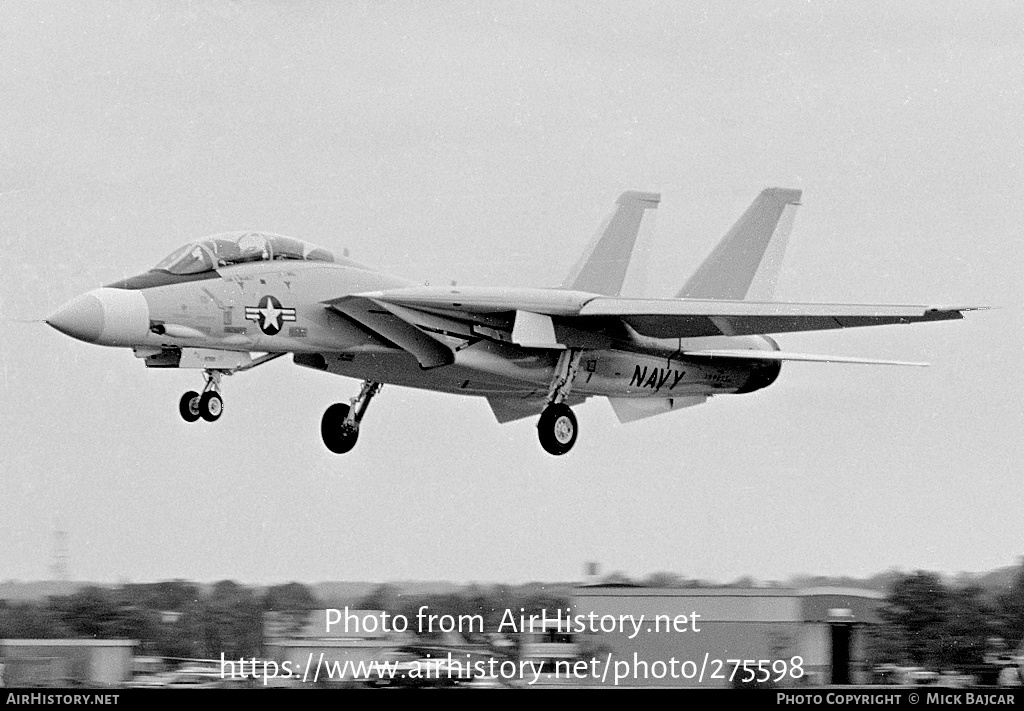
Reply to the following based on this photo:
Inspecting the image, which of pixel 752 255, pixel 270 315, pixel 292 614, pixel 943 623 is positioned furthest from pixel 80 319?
pixel 943 623

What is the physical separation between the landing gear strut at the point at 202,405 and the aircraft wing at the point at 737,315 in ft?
15.1

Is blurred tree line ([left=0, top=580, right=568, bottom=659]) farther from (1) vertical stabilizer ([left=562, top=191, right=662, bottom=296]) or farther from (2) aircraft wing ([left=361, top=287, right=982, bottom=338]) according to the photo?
(1) vertical stabilizer ([left=562, top=191, right=662, bottom=296])

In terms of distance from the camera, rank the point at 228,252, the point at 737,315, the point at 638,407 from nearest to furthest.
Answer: the point at 228,252 < the point at 737,315 < the point at 638,407

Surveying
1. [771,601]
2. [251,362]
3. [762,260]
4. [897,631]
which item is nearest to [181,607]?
[251,362]

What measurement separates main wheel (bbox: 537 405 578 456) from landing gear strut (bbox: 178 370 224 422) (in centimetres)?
436

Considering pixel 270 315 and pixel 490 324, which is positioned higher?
pixel 490 324

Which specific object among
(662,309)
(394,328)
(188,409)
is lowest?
(188,409)

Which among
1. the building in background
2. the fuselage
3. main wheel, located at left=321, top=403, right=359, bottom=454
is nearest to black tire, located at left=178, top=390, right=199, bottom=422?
the fuselage

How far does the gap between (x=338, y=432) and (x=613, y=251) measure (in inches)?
198

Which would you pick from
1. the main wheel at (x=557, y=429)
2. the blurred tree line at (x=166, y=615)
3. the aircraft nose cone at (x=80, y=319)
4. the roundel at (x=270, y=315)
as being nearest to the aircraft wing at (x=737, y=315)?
the main wheel at (x=557, y=429)

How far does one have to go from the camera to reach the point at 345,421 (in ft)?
70.0

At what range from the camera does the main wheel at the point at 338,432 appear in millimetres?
21312

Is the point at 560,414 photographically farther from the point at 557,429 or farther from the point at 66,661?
the point at 66,661
